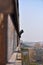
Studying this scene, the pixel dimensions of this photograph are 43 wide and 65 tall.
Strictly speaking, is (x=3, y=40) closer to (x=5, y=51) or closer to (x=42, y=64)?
(x=5, y=51)

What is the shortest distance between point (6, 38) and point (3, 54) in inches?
3.1

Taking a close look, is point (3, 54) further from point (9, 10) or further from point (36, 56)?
point (36, 56)

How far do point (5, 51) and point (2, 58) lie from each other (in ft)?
0.12

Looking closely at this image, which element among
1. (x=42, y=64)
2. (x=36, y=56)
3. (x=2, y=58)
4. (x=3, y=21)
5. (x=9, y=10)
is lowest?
(x=42, y=64)

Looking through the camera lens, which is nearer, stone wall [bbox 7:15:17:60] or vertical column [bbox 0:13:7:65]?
vertical column [bbox 0:13:7:65]

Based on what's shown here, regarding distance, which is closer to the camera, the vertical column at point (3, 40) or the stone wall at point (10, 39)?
the vertical column at point (3, 40)

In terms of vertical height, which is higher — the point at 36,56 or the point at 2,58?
the point at 2,58

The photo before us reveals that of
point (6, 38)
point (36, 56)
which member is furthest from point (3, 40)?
point (36, 56)

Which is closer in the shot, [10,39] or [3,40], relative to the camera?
[3,40]

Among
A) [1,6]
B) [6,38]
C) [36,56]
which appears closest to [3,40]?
[6,38]

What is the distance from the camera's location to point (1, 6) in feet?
1.64

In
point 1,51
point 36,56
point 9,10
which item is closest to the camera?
point 9,10

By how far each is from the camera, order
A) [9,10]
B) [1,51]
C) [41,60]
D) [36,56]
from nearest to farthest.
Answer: [9,10], [1,51], [36,56], [41,60]

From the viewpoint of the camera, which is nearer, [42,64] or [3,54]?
[3,54]
